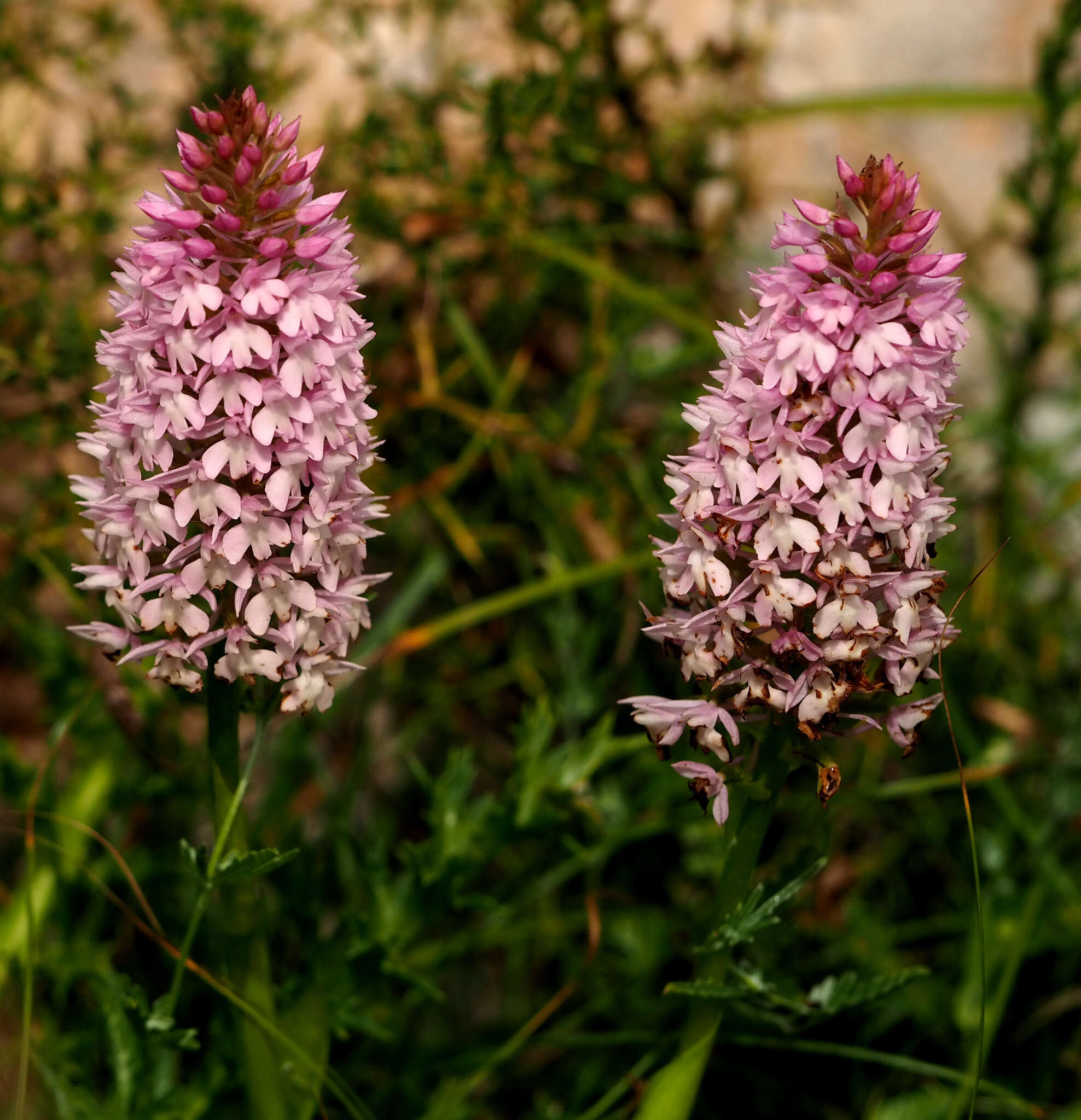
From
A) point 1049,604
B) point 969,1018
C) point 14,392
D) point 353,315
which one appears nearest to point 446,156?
point 14,392

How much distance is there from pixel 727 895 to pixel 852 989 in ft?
1.31

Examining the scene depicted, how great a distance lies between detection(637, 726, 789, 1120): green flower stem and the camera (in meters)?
2.07

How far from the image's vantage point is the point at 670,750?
2.23 meters

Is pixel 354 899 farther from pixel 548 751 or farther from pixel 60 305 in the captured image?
pixel 60 305

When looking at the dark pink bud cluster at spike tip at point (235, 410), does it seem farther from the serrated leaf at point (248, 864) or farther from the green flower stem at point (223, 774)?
the serrated leaf at point (248, 864)

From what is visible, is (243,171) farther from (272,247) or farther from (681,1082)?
(681,1082)

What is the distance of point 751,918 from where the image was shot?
205 centimetres

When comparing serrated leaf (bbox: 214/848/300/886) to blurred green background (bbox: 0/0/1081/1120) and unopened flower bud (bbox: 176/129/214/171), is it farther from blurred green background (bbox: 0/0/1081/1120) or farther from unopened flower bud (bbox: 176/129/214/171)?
unopened flower bud (bbox: 176/129/214/171)

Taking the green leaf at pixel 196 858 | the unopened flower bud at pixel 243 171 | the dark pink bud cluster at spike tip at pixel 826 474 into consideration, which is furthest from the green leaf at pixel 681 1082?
the unopened flower bud at pixel 243 171

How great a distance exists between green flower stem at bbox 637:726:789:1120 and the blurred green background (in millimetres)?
125

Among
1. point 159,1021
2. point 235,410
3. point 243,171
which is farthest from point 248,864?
point 243,171

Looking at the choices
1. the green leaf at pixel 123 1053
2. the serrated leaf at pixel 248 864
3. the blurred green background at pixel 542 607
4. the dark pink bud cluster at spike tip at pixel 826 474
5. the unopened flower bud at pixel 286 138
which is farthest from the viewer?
the blurred green background at pixel 542 607

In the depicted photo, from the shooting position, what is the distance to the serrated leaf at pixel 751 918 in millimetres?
2043

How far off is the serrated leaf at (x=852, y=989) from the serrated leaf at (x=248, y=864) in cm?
106
